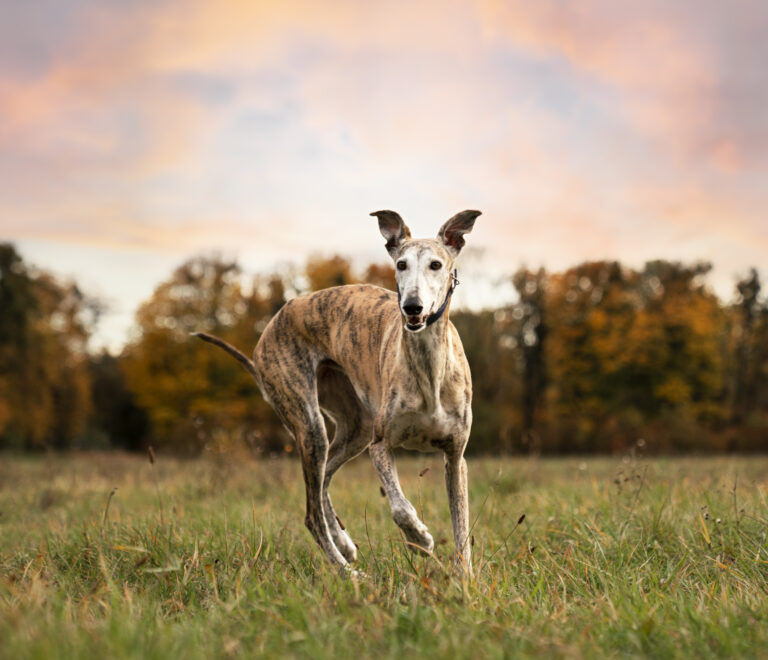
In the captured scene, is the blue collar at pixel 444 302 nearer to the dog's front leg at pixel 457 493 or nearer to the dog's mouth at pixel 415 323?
the dog's mouth at pixel 415 323

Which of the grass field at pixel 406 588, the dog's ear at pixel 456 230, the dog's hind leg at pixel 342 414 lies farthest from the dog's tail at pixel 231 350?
the dog's ear at pixel 456 230

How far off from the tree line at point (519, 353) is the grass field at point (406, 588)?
23.6 meters

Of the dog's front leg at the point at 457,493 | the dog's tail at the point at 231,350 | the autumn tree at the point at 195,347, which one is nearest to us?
the dog's front leg at the point at 457,493

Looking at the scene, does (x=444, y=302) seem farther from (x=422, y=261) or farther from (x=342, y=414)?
(x=342, y=414)

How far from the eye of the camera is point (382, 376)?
Answer: 4684 millimetres

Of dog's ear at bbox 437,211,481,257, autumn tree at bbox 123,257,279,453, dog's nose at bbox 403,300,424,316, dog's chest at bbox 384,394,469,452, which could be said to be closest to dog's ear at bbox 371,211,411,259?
dog's ear at bbox 437,211,481,257

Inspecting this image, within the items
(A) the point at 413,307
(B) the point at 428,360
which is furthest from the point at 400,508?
(A) the point at 413,307

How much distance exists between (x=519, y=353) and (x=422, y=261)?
31.9 meters

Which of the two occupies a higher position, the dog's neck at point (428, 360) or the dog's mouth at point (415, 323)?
the dog's mouth at point (415, 323)

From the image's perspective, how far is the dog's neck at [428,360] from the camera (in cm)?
425

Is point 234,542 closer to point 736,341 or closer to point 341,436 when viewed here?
point 341,436

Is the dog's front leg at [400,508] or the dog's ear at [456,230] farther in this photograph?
the dog's ear at [456,230]

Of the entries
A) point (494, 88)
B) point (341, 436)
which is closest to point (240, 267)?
point (494, 88)

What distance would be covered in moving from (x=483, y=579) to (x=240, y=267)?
36.2 metres
